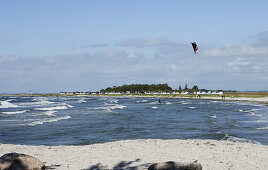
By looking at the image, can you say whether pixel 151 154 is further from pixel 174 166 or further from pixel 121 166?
pixel 174 166

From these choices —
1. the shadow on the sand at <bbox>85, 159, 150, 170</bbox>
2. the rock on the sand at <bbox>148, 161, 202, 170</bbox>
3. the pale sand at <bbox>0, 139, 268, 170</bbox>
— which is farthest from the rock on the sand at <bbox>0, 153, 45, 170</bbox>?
the rock on the sand at <bbox>148, 161, 202, 170</bbox>

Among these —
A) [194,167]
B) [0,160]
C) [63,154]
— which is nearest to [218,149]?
[194,167]

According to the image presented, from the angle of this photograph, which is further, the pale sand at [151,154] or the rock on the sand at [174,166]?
the pale sand at [151,154]

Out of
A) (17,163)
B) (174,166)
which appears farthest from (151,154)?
(17,163)

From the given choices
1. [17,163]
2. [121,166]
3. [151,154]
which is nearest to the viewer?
[17,163]

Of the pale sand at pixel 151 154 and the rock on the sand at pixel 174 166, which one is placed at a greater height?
the rock on the sand at pixel 174 166

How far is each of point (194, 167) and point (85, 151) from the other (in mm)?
6752

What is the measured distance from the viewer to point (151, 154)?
44.4ft

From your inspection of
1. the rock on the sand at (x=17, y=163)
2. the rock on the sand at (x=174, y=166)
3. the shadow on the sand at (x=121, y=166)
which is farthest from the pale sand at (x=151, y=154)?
the rock on the sand at (x=17, y=163)

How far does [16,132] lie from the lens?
23.9 metres

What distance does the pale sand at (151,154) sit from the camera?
37.8ft

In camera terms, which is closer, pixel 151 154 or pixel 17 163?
pixel 17 163

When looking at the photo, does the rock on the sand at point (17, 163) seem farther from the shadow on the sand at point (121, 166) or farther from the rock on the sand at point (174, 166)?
the rock on the sand at point (174, 166)

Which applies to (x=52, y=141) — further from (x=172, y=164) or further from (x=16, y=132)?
(x=172, y=164)
